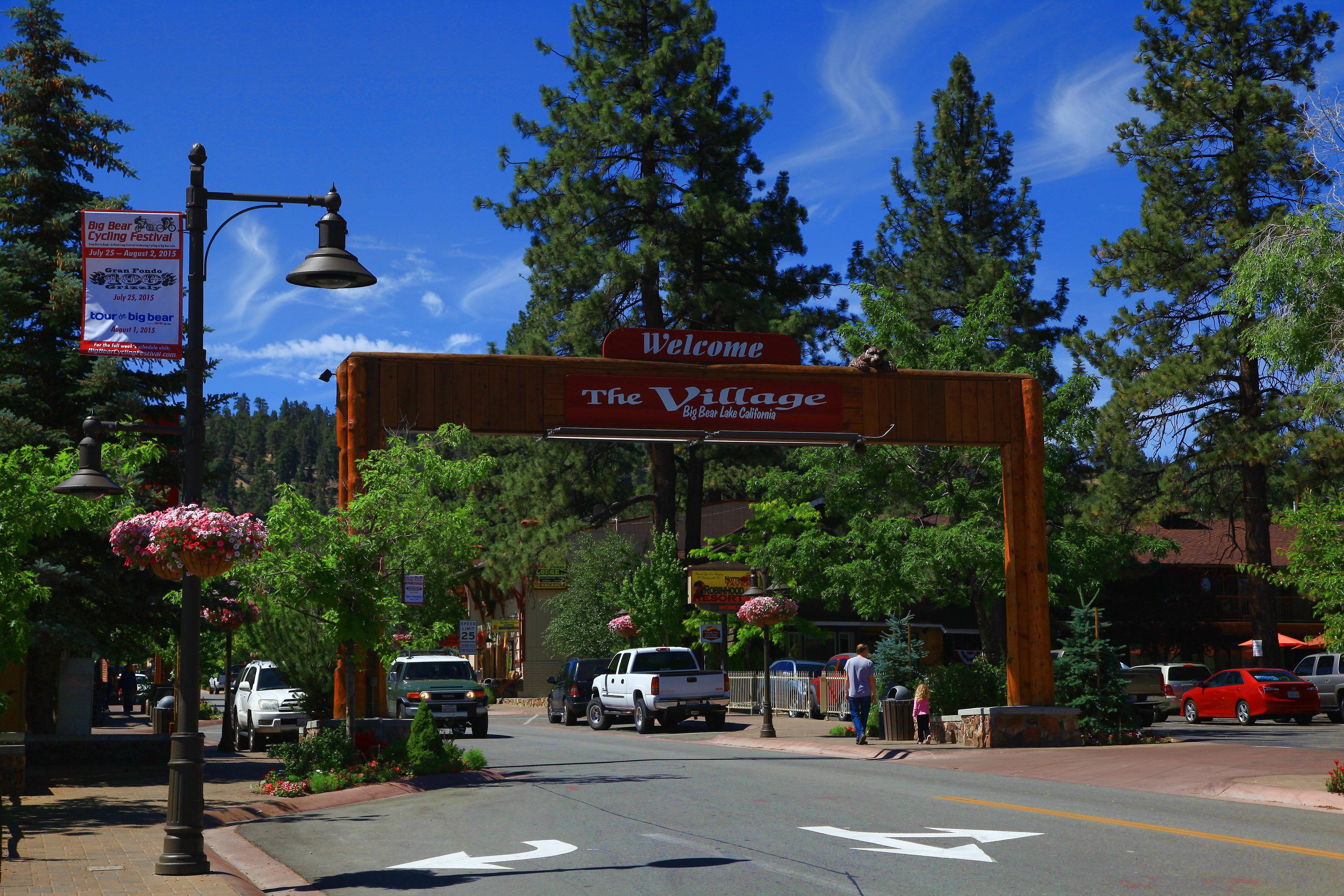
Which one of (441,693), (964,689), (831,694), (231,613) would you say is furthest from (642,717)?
(231,613)

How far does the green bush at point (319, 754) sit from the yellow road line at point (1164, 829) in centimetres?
792

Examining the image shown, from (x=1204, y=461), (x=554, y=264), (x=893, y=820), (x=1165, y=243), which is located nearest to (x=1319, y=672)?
(x=1204, y=461)

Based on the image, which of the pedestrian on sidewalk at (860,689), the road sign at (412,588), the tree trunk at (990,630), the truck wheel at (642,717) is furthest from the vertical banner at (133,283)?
the tree trunk at (990,630)

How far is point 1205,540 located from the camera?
5575cm

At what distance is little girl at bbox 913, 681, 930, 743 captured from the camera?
2223cm

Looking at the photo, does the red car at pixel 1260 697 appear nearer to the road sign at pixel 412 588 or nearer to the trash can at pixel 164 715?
the road sign at pixel 412 588

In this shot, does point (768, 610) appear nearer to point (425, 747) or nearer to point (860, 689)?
point (860, 689)

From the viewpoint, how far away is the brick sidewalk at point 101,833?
897 centimetres

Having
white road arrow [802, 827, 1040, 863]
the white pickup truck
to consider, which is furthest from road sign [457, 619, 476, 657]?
white road arrow [802, 827, 1040, 863]

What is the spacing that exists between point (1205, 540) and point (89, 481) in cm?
5376

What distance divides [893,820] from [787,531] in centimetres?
2835

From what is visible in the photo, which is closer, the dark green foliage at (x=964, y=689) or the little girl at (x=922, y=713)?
the little girl at (x=922, y=713)

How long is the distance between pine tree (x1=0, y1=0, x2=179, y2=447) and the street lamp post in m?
11.0

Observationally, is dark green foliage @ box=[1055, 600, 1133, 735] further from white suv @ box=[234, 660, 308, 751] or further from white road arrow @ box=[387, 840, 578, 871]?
white suv @ box=[234, 660, 308, 751]
